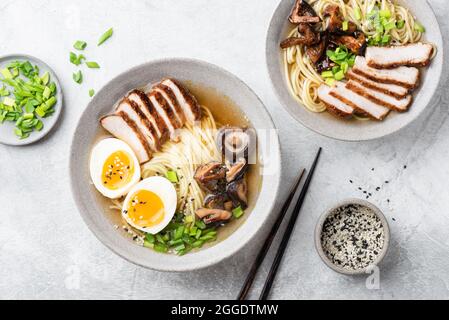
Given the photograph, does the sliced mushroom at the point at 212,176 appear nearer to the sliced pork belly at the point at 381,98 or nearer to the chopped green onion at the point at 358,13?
the sliced pork belly at the point at 381,98

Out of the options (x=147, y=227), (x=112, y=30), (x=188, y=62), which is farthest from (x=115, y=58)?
(x=147, y=227)

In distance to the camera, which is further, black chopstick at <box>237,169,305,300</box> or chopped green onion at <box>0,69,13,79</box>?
chopped green onion at <box>0,69,13,79</box>

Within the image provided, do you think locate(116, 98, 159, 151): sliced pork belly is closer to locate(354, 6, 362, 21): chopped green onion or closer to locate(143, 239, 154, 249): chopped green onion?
locate(143, 239, 154, 249): chopped green onion

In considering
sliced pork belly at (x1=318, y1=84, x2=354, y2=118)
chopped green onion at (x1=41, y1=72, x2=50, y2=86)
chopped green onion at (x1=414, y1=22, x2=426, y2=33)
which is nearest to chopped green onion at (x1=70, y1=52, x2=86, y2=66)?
chopped green onion at (x1=41, y1=72, x2=50, y2=86)

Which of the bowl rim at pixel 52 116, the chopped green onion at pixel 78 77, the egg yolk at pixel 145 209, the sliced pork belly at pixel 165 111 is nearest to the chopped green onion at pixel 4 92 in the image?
the bowl rim at pixel 52 116

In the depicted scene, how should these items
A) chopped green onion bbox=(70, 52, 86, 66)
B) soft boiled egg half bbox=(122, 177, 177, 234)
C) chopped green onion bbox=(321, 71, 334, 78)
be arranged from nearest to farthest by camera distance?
1. soft boiled egg half bbox=(122, 177, 177, 234)
2. chopped green onion bbox=(321, 71, 334, 78)
3. chopped green onion bbox=(70, 52, 86, 66)

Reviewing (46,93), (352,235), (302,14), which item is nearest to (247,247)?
(352,235)
